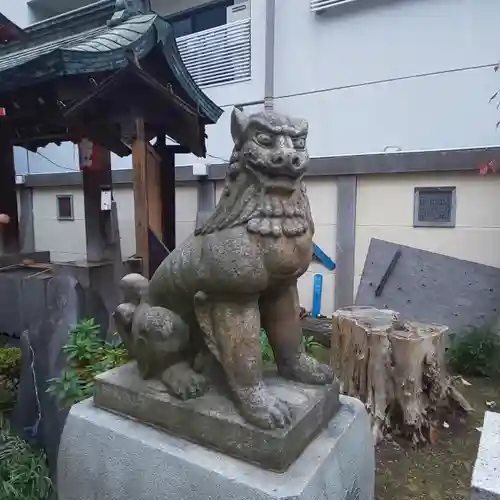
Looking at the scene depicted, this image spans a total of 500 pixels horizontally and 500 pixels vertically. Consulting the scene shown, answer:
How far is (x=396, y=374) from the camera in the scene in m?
2.63

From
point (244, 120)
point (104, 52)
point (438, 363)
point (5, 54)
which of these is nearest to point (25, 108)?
point (104, 52)

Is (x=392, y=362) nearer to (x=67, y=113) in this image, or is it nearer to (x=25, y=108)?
(x=67, y=113)

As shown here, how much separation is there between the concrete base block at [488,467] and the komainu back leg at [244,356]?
2.27 feet

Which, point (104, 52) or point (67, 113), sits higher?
point (104, 52)

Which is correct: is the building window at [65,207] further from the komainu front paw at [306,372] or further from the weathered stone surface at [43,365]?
the komainu front paw at [306,372]

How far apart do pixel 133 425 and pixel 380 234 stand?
3385 mm

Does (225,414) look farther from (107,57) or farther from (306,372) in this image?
(107,57)

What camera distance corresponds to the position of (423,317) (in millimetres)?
4078

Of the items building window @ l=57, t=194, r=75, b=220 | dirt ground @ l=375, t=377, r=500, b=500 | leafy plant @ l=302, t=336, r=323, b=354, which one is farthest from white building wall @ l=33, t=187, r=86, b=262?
dirt ground @ l=375, t=377, r=500, b=500

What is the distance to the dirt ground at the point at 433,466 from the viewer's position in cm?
221

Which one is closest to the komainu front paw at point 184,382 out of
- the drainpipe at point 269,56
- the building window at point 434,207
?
the building window at point 434,207

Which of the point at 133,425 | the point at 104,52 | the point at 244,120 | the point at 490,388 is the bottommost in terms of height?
the point at 490,388

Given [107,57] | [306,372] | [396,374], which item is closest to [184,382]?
[306,372]

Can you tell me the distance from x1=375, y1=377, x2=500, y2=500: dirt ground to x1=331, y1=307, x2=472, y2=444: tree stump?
0.32 feet
